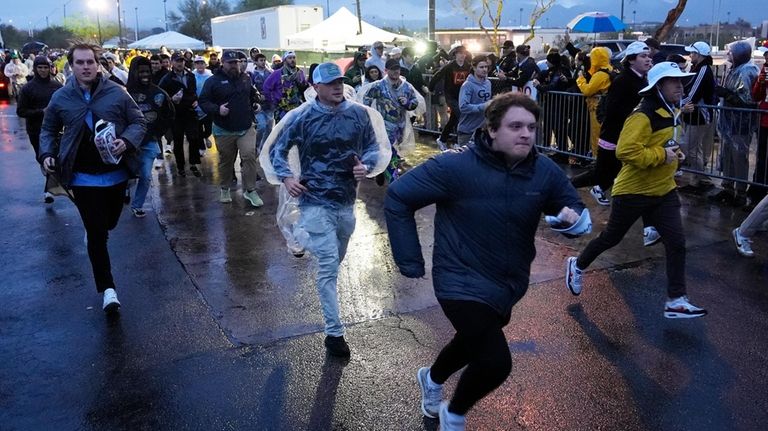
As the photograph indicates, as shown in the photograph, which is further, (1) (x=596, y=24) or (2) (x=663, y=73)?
(1) (x=596, y=24)

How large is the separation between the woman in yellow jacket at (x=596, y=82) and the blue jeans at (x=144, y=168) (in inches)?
227

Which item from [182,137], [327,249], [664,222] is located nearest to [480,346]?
[327,249]

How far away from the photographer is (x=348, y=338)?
486 cm

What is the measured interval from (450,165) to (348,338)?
2.05 metres

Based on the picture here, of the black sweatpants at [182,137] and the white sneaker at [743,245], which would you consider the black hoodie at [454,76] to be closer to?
the black sweatpants at [182,137]

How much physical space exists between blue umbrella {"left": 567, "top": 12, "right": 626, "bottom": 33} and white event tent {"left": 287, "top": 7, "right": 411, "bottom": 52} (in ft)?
38.7

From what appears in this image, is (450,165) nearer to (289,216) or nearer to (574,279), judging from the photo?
(289,216)

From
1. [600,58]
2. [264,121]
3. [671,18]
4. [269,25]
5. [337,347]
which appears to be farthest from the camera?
[269,25]

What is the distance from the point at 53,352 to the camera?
4.73 metres

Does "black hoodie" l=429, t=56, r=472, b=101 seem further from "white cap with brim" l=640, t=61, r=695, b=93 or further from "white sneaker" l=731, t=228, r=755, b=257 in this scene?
"white cap with brim" l=640, t=61, r=695, b=93

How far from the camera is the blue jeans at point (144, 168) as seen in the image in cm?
818

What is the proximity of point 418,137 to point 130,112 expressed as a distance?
395 inches

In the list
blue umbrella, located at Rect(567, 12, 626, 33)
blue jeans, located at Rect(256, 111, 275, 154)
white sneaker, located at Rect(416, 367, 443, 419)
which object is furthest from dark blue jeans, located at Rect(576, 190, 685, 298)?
blue umbrella, located at Rect(567, 12, 626, 33)

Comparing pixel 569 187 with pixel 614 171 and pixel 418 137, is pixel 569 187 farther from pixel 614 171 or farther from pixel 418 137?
pixel 418 137
